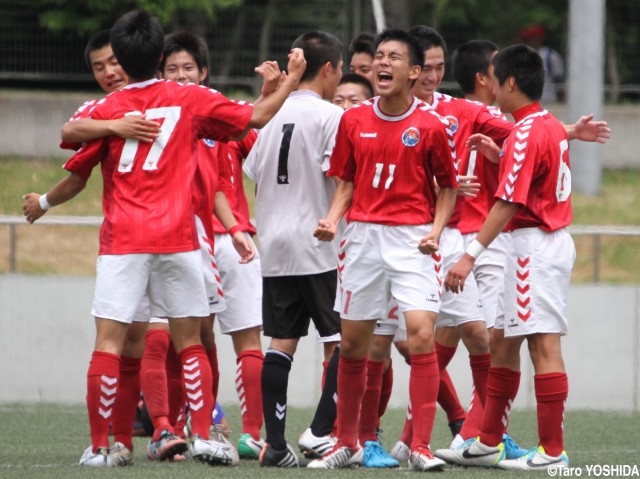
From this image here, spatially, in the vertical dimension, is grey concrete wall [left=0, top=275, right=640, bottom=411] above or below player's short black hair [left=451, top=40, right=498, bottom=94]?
below

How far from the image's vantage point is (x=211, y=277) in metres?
7.17

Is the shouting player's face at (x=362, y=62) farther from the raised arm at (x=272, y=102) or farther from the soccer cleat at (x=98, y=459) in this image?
the soccer cleat at (x=98, y=459)

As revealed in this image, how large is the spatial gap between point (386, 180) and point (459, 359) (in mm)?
4107

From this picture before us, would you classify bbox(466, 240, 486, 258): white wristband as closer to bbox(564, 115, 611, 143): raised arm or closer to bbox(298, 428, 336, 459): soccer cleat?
bbox(564, 115, 611, 143): raised arm

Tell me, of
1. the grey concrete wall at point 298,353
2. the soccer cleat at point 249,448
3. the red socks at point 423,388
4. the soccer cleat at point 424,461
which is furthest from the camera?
the grey concrete wall at point 298,353

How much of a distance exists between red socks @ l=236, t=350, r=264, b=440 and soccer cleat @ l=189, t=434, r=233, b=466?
789 mm

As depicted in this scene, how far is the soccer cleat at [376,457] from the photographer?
657 cm

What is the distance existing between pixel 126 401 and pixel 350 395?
1148mm

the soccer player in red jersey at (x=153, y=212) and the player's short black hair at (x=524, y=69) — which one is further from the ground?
the player's short black hair at (x=524, y=69)

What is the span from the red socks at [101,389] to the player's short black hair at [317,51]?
1.93 metres

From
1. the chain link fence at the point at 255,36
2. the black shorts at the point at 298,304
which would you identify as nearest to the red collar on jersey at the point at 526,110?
the black shorts at the point at 298,304

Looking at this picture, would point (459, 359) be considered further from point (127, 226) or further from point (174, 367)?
point (127, 226)

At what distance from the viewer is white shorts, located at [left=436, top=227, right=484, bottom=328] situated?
7129mm

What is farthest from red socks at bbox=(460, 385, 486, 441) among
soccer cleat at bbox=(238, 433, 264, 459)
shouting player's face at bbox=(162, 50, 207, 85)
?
shouting player's face at bbox=(162, 50, 207, 85)
